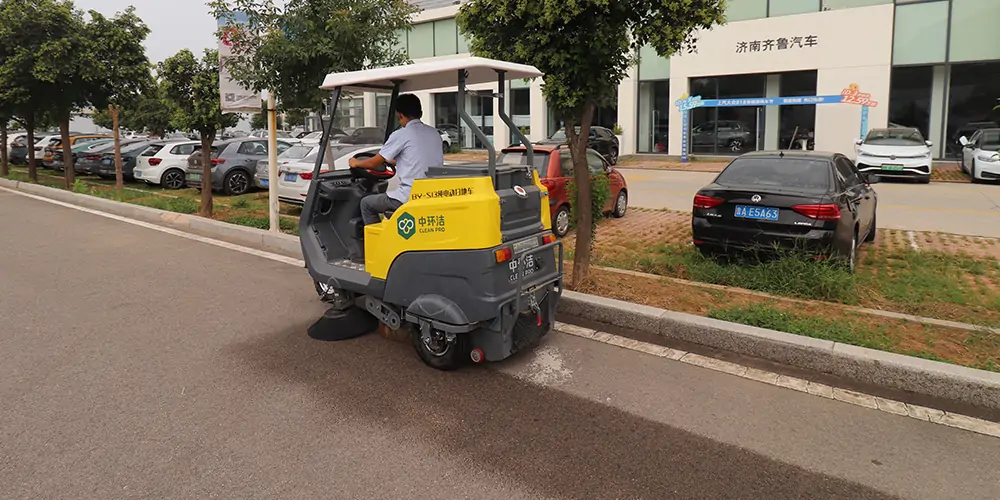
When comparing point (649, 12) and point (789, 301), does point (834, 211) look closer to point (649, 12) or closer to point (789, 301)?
point (789, 301)

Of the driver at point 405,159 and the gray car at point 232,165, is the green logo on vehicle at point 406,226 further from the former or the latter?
the gray car at point 232,165

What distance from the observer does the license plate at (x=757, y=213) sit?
6910mm

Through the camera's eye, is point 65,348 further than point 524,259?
Yes

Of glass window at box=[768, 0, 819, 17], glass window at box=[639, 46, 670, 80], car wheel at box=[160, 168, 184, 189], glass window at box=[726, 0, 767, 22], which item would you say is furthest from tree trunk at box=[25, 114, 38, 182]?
glass window at box=[768, 0, 819, 17]

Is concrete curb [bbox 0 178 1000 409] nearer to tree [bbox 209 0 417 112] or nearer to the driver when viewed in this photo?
the driver

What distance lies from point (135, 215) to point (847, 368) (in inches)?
494

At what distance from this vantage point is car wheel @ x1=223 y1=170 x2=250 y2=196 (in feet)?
52.6

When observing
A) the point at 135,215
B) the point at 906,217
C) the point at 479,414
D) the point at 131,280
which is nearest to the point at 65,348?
the point at 131,280

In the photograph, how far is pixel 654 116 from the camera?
94.8ft

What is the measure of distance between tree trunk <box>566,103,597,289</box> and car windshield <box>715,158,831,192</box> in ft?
6.24

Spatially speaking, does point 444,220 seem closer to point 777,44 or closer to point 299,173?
point 299,173

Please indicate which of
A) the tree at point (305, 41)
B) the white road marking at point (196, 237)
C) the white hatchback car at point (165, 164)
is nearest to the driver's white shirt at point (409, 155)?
the white road marking at point (196, 237)

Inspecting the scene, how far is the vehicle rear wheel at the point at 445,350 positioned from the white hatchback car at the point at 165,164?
15.3 metres

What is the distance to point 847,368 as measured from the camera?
182 inches
